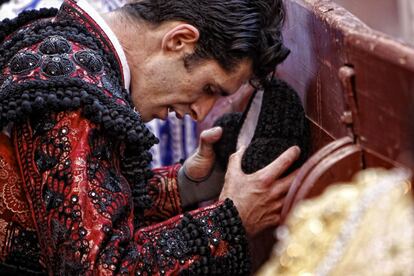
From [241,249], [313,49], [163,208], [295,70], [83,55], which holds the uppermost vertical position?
[83,55]

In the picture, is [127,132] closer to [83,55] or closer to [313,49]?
[83,55]

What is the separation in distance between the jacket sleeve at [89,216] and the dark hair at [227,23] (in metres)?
0.34

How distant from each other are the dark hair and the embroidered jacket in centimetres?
14

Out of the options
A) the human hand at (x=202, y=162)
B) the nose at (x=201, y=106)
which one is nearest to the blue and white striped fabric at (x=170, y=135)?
the human hand at (x=202, y=162)

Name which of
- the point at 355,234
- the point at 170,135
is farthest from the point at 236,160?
the point at 170,135

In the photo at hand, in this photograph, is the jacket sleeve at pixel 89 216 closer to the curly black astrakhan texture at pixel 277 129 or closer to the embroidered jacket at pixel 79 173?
the embroidered jacket at pixel 79 173

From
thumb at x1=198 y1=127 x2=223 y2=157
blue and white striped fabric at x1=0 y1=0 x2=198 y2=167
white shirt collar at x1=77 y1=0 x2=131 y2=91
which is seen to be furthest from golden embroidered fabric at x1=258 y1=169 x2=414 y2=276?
blue and white striped fabric at x1=0 y1=0 x2=198 y2=167

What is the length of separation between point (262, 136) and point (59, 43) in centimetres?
54

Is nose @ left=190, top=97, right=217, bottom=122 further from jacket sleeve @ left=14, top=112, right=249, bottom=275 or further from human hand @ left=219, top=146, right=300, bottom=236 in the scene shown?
jacket sleeve @ left=14, top=112, right=249, bottom=275

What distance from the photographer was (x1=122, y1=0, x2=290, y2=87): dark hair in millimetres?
2004

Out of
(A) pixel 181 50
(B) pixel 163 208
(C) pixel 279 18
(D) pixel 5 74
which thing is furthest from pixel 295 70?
(D) pixel 5 74

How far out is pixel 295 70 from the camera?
224cm

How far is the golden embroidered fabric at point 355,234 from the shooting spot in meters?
→ 1.16

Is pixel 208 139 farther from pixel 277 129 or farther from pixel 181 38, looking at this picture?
pixel 181 38
